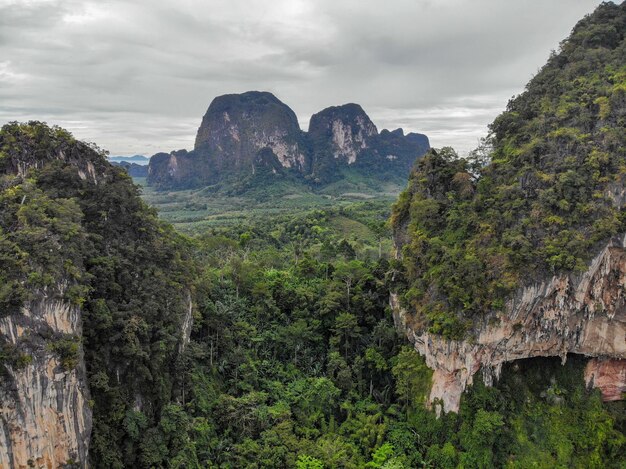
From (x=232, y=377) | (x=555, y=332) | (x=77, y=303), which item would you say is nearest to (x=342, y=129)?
(x=232, y=377)

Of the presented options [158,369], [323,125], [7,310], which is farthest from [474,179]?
[323,125]

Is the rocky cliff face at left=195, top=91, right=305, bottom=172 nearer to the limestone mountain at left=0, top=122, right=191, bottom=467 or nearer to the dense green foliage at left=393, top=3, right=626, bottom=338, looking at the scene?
the dense green foliage at left=393, top=3, right=626, bottom=338

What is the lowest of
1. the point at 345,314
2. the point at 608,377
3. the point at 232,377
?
the point at 232,377

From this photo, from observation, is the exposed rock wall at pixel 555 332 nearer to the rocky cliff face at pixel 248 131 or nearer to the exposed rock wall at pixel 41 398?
the exposed rock wall at pixel 41 398

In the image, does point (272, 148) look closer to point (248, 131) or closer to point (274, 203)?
point (248, 131)

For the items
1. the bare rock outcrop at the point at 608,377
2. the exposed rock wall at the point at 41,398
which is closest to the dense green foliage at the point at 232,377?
the exposed rock wall at the point at 41,398

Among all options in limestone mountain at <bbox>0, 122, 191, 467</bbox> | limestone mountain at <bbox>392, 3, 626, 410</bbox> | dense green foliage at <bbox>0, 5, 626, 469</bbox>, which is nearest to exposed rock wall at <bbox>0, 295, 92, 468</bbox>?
limestone mountain at <bbox>0, 122, 191, 467</bbox>
